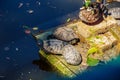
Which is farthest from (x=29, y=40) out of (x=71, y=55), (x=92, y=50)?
(x=92, y=50)

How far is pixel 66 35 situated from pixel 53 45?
50 centimetres

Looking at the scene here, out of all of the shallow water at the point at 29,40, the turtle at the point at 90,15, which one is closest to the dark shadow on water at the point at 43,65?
the shallow water at the point at 29,40

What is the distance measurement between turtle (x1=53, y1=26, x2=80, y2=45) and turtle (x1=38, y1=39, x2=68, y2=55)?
0.17 metres

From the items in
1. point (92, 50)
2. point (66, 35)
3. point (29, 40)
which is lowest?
point (29, 40)

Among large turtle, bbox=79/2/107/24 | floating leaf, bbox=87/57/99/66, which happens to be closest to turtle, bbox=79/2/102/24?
large turtle, bbox=79/2/107/24

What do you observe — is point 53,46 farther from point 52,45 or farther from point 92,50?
point 92,50

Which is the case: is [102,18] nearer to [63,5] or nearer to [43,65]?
[63,5]

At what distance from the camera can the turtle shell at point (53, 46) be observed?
22.0ft

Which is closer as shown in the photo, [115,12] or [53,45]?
[53,45]

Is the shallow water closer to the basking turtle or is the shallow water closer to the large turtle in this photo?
the basking turtle

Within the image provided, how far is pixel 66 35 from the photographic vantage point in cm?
702

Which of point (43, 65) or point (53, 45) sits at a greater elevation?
point (53, 45)

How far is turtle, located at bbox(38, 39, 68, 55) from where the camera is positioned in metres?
6.70

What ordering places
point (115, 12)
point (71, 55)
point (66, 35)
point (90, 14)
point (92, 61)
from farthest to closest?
point (115, 12), point (90, 14), point (66, 35), point (92, 61), point (71, 55)
